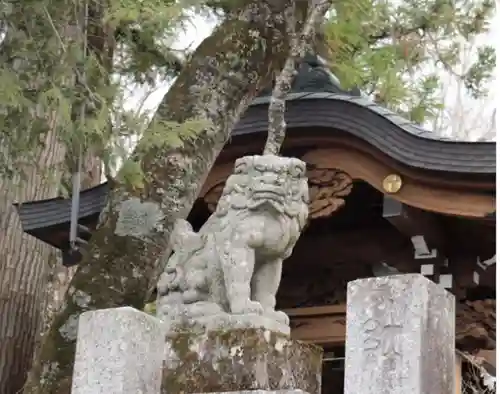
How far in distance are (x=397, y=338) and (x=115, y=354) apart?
1.05 m

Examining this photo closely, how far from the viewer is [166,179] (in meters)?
5.00

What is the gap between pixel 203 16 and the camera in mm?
5652

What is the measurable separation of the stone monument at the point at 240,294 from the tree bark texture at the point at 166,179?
53 cm

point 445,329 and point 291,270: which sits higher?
point 291,270

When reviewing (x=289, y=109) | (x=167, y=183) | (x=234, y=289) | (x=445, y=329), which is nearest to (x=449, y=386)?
(x=445, y=329)

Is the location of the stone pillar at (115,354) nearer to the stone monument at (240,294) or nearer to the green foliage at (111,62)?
the stone monument at (240,294)

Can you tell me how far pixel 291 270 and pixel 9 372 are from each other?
8.08ft

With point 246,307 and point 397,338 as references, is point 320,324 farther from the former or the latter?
point 397,338

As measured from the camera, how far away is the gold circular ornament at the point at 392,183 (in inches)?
224

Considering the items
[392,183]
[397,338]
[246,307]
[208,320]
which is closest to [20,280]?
[392,183]

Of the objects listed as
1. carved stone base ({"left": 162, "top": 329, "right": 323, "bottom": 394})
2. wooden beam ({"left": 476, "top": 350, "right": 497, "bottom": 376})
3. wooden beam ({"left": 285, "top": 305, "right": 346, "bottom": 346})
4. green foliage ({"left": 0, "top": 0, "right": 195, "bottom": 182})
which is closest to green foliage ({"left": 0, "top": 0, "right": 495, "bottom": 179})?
green foliage ({"left": 0, "top": 0, "right": 195, "bottom": 182})

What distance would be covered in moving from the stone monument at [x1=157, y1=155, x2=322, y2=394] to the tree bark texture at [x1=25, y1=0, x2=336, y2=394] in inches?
20.9

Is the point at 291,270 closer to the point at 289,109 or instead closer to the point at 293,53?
the point at 289,109

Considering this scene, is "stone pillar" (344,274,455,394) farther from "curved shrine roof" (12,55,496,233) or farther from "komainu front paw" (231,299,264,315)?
"curved shrine roof" (12,55,496,233)
